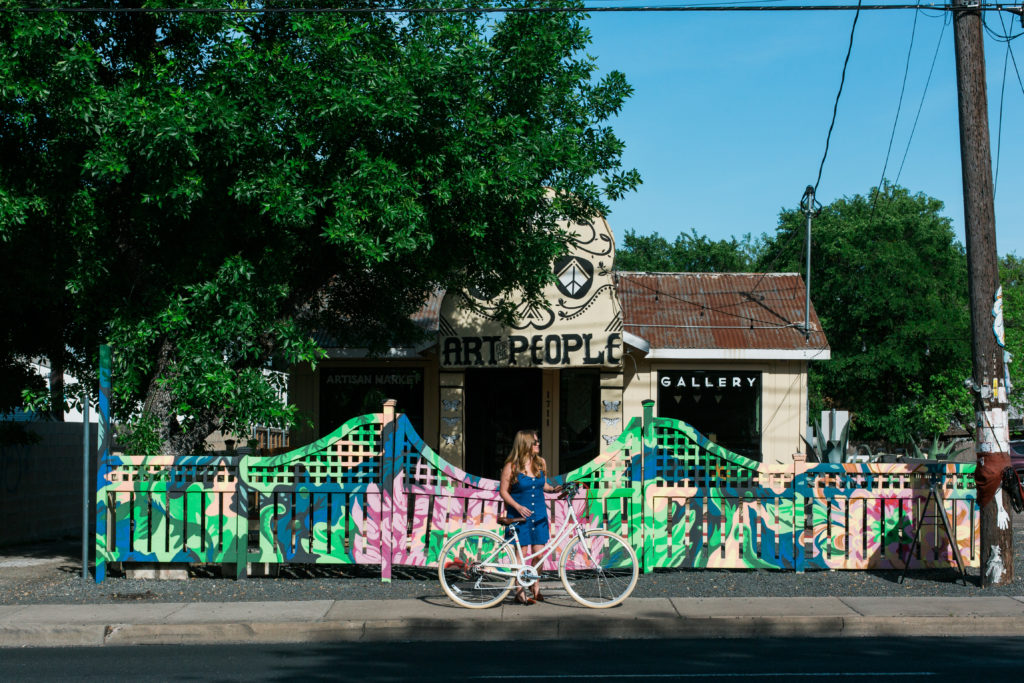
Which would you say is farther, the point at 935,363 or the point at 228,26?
the point at 935,363

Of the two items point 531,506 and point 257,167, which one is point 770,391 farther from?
point 257,167

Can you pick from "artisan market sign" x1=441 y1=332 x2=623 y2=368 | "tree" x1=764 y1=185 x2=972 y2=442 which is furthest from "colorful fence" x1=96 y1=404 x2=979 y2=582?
"tree" x1=764 y1=185 x2=972 y2=442

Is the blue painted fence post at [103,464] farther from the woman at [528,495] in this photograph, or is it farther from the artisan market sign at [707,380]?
the artisan market sign at [707,380]

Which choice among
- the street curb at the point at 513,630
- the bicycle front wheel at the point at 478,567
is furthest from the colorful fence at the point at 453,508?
the street curb at the point at 513,630

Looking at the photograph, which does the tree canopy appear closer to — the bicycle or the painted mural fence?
the painted mural fence

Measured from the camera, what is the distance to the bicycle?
31.0 feet

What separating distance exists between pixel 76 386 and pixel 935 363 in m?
29.2

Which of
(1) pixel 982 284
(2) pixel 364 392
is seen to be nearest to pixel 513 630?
(1) pixel 982 284

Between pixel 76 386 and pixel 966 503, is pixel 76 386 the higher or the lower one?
the higher one

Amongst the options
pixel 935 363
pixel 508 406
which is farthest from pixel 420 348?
pixel 935 363

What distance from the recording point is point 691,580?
10.9m

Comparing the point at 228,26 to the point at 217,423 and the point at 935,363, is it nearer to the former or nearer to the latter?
the point at 217,423

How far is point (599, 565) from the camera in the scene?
9.52 metres

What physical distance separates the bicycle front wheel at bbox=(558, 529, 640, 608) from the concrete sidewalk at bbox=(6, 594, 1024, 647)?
9.0 inches
